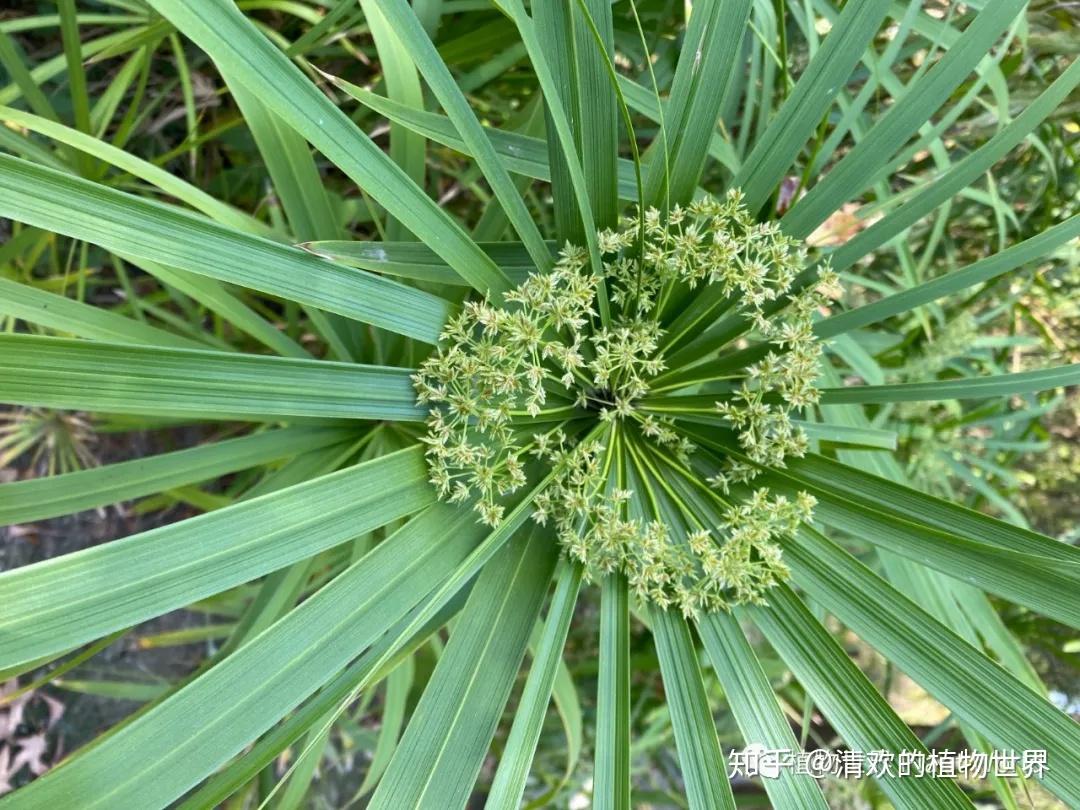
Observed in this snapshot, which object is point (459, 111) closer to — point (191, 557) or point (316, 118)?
point (316, 118)

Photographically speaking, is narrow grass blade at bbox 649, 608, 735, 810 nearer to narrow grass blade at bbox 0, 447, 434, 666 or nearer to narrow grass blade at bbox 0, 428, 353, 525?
narrow grass blade at bbox 0, 447, 434, 666

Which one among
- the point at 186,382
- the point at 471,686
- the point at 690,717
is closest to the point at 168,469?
the point at 186,382

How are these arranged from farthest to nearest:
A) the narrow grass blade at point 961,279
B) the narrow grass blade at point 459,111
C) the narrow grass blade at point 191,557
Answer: the narrow grass blade at point 961,279 → the narrow grass blade at point 459,111 → the narrow grass blade at point 191,557

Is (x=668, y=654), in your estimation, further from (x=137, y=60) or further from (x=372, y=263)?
(x=137, y=60)

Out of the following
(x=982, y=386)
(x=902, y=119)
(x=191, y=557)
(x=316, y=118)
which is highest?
(x=902, y=119)

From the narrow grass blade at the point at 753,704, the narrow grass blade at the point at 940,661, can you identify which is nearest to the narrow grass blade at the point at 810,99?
the narrow grass blade at the point at 940,661

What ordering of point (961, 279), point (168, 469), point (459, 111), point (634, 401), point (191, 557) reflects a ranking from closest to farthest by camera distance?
point (191, 557), point (459, 111), point (961, 279), point (634, 401), point (168, 469)

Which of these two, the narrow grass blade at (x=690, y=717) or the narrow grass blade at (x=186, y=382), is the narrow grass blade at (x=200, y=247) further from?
the narrow grass blade at (x=690, y=717)
